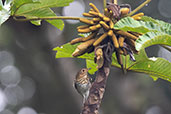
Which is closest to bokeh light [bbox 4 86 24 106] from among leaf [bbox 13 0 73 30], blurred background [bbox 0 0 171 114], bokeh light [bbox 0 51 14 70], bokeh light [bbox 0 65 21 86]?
bokeh light [bbox 0 65 21 86]

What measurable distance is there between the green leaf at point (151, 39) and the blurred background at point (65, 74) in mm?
950

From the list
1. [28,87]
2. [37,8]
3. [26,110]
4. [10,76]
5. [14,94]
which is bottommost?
[14,94]

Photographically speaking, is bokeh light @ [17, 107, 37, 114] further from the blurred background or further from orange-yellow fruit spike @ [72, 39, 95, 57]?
orange-yellow fruit spike @ [72, 39, 95, 57]

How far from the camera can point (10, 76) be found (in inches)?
264

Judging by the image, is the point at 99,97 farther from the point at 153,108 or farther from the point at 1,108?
the point at 1,108

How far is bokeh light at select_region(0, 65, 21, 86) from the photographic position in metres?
6.39

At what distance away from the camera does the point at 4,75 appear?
7039mm

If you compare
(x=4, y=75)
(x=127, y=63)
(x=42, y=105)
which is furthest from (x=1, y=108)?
Result: (x=127, y=63)

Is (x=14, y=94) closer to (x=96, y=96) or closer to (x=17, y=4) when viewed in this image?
(x=17, y=4)

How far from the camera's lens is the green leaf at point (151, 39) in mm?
745

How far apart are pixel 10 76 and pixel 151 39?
Answer: 247 inches

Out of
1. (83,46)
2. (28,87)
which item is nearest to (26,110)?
(28,87)

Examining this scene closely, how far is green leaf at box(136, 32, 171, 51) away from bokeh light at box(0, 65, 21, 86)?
573 cm

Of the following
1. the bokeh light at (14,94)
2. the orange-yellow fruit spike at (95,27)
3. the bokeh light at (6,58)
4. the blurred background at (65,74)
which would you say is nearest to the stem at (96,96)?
the orange-yellow fruit spike at (95,27)
